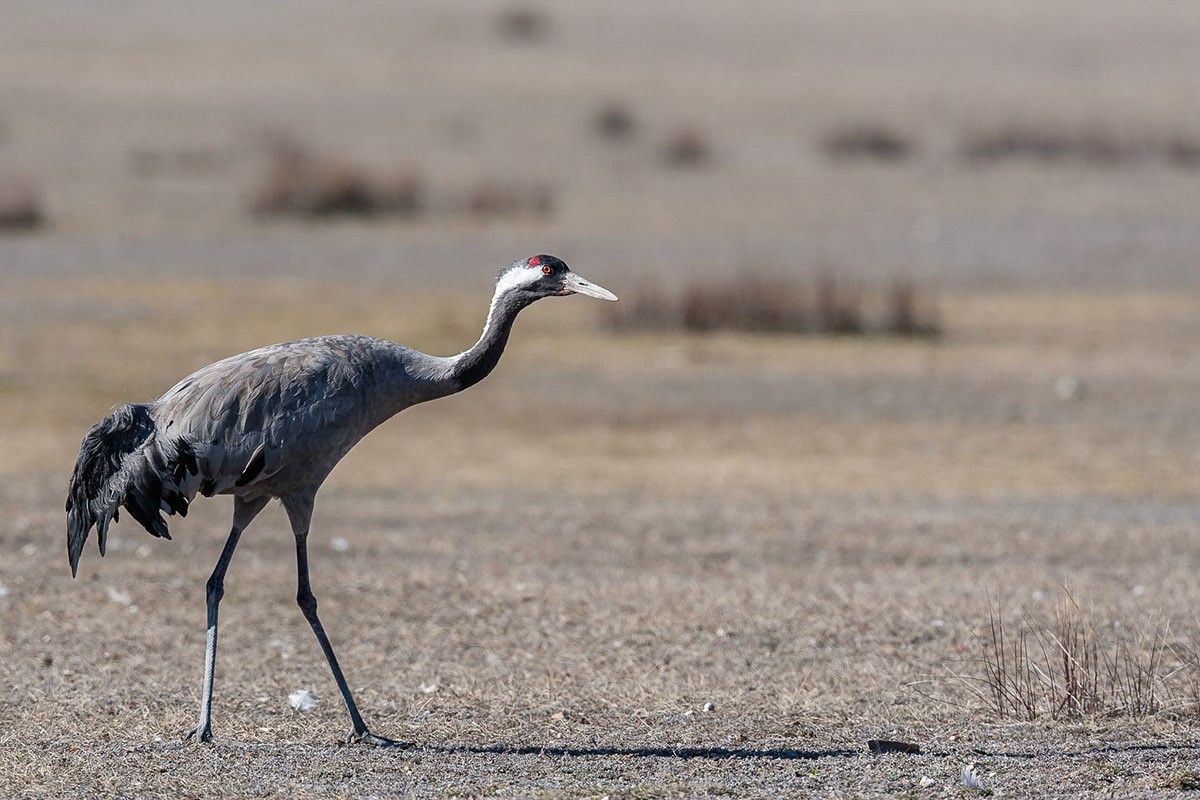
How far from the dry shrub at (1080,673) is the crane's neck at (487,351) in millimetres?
2401

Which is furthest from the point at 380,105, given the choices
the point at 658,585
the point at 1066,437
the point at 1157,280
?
the point at 658,585

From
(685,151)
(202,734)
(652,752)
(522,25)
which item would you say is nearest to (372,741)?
(202,734)

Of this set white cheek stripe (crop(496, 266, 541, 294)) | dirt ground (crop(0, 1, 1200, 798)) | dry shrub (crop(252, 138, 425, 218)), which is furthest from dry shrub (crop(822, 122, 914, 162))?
white cheek stripe (crop(496, 266, 541, 294))

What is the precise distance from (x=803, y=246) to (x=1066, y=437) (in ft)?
34.7

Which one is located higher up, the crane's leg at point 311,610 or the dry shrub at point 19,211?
the dry shrub at point 19,211

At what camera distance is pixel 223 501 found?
500 inches

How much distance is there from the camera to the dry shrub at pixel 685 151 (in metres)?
33.2

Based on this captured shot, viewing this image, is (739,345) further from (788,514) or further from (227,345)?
(788,514)

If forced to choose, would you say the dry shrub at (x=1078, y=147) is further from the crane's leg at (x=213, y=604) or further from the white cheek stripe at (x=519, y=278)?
the crane's leg at (x=213, y=604)

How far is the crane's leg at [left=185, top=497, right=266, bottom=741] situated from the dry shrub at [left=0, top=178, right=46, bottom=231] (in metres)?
19.9

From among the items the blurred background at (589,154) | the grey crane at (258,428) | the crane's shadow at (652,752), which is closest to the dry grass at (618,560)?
the crane's shadow at (652,752)

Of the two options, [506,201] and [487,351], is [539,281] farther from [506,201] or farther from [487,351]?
[506,201]

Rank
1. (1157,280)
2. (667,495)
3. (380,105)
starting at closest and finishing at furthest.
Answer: (667,495)
(1157,280)
(380,105)

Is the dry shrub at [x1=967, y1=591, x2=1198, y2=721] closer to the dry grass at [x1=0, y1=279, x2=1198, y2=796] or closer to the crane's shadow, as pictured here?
the dry grass at [x1=0, y1=279, x2=1198, y2=796]
